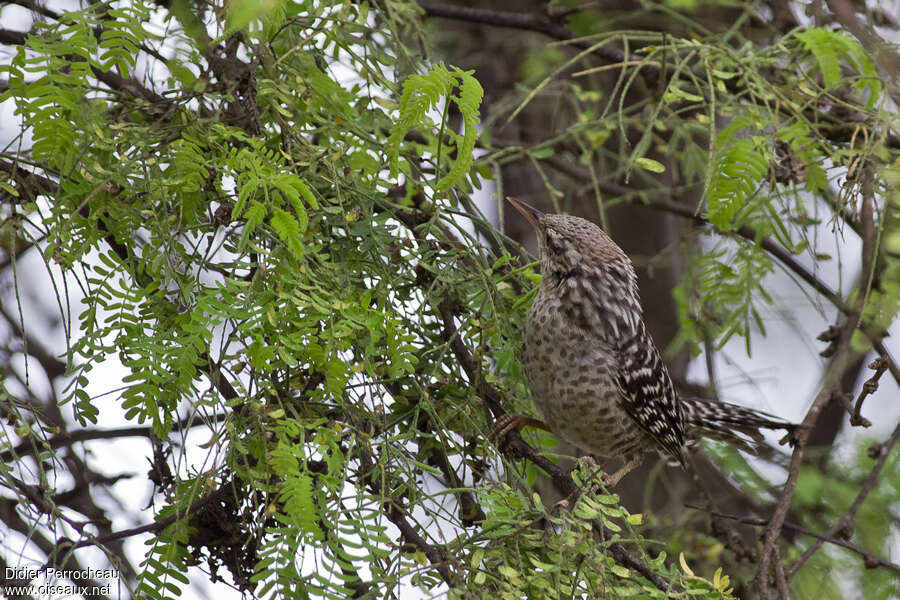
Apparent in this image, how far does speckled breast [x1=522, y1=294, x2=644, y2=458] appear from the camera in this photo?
299cm

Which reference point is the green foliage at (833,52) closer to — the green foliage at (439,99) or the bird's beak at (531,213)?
the bird's beak at (531,213)

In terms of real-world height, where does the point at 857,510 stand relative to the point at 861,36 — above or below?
below

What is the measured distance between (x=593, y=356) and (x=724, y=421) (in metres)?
0.87

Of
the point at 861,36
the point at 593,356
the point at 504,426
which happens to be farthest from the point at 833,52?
the point at 504,426

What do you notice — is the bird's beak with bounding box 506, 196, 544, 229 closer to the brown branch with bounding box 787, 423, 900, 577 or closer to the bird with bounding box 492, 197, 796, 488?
the bird with bounding box 492, 197, 796, 488

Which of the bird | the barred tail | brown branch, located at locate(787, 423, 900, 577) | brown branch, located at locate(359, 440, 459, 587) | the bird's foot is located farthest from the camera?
the barred tail

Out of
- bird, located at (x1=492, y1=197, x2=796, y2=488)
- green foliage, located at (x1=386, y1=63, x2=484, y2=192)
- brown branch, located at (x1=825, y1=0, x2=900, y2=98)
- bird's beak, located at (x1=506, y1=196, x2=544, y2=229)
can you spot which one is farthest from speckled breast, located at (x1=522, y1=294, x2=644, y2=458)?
brown branch, located at (x1=825, y1=0, x2=900, y2=98)

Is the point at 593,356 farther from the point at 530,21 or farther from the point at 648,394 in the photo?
the point at 530,21

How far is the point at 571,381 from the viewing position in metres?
3.12

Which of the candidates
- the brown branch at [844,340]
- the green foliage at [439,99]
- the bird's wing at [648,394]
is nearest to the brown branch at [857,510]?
the brown branch at [844,340]

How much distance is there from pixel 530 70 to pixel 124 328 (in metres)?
3.74

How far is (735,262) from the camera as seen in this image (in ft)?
11.1

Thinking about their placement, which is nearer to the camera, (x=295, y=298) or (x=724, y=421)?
(x=295, y=298)

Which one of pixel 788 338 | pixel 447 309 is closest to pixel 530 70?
pixel 788 338
